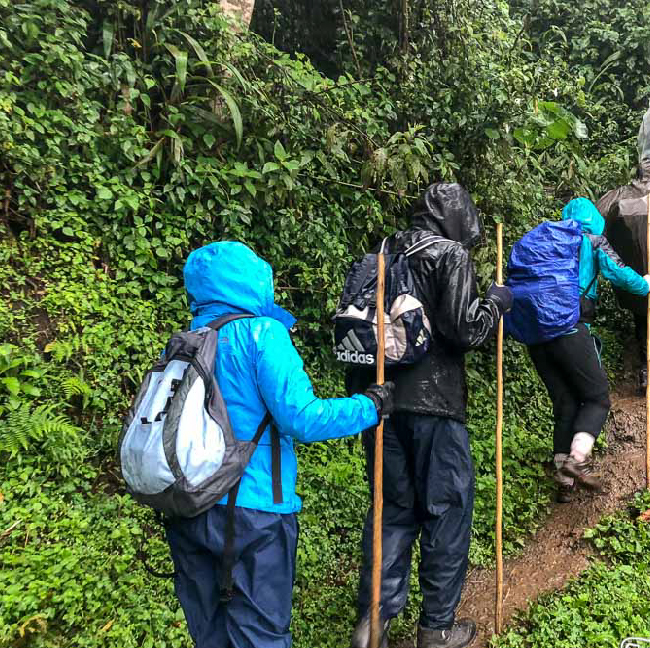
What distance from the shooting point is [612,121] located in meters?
8.50

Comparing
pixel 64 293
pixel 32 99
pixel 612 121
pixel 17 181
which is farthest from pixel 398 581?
pixel 612 121

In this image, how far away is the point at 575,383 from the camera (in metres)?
4.17

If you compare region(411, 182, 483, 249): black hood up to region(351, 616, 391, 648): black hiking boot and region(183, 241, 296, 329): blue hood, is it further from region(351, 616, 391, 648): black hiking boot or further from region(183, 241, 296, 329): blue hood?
region(351, 616, 391, 648): black hiking boot

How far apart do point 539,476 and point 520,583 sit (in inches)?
48.1

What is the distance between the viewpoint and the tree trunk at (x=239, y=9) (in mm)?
4988

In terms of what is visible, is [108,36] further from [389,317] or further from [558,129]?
[558,129]

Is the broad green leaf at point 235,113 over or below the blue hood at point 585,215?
over

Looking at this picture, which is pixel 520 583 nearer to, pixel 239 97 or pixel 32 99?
pixel 239 97

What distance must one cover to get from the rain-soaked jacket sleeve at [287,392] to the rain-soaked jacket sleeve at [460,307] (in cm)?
88

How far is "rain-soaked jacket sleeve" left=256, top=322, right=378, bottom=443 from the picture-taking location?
2.02m

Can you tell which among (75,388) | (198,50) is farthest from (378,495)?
(198,50)

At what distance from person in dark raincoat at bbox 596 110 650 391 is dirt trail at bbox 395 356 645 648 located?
1566mm

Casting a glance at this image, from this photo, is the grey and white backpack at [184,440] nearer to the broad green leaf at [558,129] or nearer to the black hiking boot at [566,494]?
the black hiking boot at [566,494]

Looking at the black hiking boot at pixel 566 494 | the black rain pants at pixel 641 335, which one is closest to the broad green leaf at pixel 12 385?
the black hiking boot at pixel 566 494
